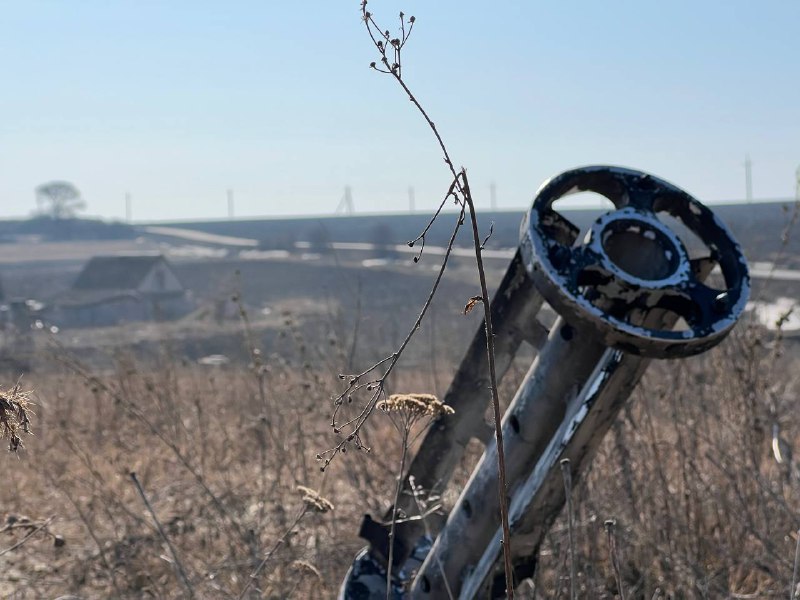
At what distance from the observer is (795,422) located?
5.00 meters

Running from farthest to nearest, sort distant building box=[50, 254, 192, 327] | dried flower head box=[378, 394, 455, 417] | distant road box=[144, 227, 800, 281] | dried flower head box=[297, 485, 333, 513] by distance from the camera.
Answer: distant road box=[144, 227, 800, 281]
distant building box=[50, 254, 192, 327]
dried flower head box=[297, 485, 333, 513]
dried flower head box=[378, 394, 455, 417]

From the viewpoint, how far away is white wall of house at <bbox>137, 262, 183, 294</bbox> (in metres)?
49.3

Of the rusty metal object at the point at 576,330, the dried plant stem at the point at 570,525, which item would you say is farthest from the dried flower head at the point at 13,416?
the rusty metal object at the point at 576,330

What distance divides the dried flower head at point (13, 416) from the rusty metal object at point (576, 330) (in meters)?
1.15

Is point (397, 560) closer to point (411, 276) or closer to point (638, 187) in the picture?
point (638, 187)

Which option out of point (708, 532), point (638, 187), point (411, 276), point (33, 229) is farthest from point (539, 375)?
point (33, 229)

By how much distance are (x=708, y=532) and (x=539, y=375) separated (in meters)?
1.57

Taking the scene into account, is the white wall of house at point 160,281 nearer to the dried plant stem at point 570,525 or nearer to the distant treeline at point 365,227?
the distant treeline at point 365,227

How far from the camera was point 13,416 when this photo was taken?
1542 millimetres

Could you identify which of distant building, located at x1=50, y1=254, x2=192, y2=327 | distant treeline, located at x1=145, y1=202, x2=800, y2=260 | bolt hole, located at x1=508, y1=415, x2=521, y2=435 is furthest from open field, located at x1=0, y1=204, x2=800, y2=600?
distant treeline, located at x1=145, y1=202, x2=800, y2=260

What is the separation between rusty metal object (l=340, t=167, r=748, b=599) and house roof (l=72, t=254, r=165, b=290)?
4848 centimetres

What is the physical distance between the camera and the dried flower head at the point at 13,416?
4.97ft

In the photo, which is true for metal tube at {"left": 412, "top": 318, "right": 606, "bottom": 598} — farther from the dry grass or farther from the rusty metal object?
A: the dry grass

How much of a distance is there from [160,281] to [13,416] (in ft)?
164
